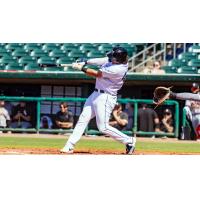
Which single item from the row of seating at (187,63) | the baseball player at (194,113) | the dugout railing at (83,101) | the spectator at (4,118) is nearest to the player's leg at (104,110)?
the baseball player at (194,113)

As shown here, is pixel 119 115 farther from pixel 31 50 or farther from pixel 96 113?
pixel 96 113

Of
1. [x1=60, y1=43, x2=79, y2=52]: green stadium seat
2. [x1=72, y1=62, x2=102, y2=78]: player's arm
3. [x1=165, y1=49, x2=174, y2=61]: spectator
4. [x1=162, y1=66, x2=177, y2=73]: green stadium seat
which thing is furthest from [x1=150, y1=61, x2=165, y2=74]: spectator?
[x1=72, y1=62, x2=102, y2=78]: player's arm

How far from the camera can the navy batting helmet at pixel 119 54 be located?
21.4 feet

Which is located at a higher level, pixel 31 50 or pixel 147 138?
pixel 31 50

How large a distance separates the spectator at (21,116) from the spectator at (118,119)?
141cm

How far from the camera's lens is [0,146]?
7805 mm

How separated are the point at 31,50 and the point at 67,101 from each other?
2863mm

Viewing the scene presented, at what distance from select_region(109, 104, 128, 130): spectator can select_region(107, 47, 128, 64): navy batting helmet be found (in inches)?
162

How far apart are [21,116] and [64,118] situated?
31.6 inches

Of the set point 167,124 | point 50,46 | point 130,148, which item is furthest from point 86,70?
point 50,46

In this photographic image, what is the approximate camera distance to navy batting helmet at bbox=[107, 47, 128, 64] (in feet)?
21.4

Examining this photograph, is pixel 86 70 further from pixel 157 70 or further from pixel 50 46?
pixel 50 46

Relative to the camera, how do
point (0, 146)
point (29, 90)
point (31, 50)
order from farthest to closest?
point (31, 50) < point (29, 90) < point (0, 146)

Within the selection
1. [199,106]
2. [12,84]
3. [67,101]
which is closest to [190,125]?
[199,106]
